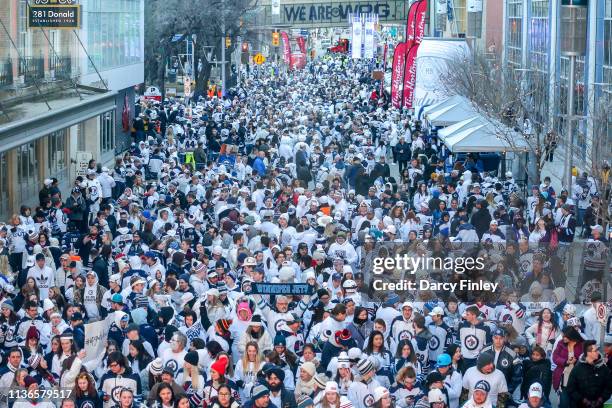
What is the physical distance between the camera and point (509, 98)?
3562cm

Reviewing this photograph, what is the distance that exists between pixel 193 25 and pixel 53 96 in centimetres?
3261

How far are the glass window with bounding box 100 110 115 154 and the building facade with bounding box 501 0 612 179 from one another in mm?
12385

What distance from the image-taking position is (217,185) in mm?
27297

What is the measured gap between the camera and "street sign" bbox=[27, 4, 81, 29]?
31391mm

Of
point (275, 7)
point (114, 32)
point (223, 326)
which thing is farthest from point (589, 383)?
point (275, 7)

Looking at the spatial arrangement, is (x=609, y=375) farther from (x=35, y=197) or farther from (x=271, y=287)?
(x=35, y=197)

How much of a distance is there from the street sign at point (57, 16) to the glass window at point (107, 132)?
892 centimetres

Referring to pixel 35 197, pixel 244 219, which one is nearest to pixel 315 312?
pixel 244 219

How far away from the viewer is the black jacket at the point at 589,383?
1328cm

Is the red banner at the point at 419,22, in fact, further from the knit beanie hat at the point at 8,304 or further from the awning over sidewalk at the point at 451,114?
the knit beanie hat at the point at 8,304

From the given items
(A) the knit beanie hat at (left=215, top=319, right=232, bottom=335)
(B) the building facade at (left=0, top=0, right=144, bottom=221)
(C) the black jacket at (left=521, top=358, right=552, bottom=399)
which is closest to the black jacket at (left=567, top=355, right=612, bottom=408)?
(C) the black jacket at (left=521, top=358, right=552, bottom=399)

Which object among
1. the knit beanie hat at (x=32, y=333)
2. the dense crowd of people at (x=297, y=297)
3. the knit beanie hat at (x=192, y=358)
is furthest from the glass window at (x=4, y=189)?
the knit beanie hat at (x=192, y=358)

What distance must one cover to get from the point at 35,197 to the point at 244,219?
11.3 m

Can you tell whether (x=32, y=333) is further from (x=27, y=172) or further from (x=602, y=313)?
(x=27, y=172)
